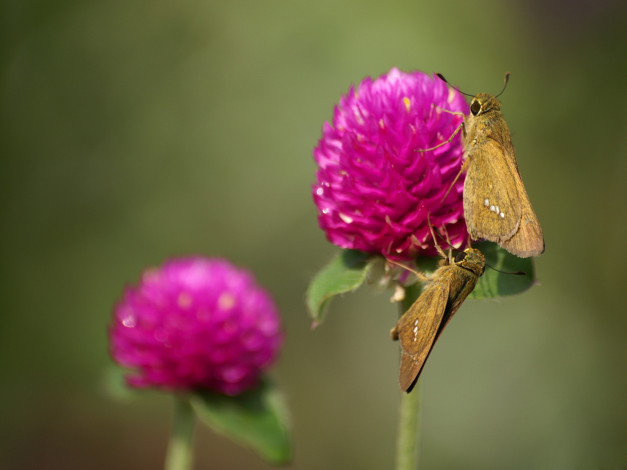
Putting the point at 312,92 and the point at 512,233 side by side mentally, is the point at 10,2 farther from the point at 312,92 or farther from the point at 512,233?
the point at 512,233

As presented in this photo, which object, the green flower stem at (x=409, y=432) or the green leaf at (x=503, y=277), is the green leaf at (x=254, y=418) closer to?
the green flower stem at (x=409, y=432)

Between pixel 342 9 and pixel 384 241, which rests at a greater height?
pixel 342 9

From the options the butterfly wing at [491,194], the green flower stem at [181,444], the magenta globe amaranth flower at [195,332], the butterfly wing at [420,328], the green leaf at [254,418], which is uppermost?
the butterfly wing at [491,194]

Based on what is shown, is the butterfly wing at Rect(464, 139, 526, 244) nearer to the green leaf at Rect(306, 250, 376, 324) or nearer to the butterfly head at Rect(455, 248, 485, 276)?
the butterfly head at Rect(455, 248, 485, 276)

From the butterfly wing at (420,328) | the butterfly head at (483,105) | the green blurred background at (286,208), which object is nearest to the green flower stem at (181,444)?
the butterfly wing at (420,328)

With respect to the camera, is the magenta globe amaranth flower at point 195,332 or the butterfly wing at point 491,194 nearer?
the butterfly wing at point 491,194

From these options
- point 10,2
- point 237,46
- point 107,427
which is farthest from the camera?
point 237,46

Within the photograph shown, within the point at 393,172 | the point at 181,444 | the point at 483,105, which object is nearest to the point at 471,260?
the point at 393,172

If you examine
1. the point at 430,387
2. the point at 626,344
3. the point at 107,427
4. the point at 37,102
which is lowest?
the point at 107,427

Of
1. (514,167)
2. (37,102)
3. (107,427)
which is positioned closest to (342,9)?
(37,102)
